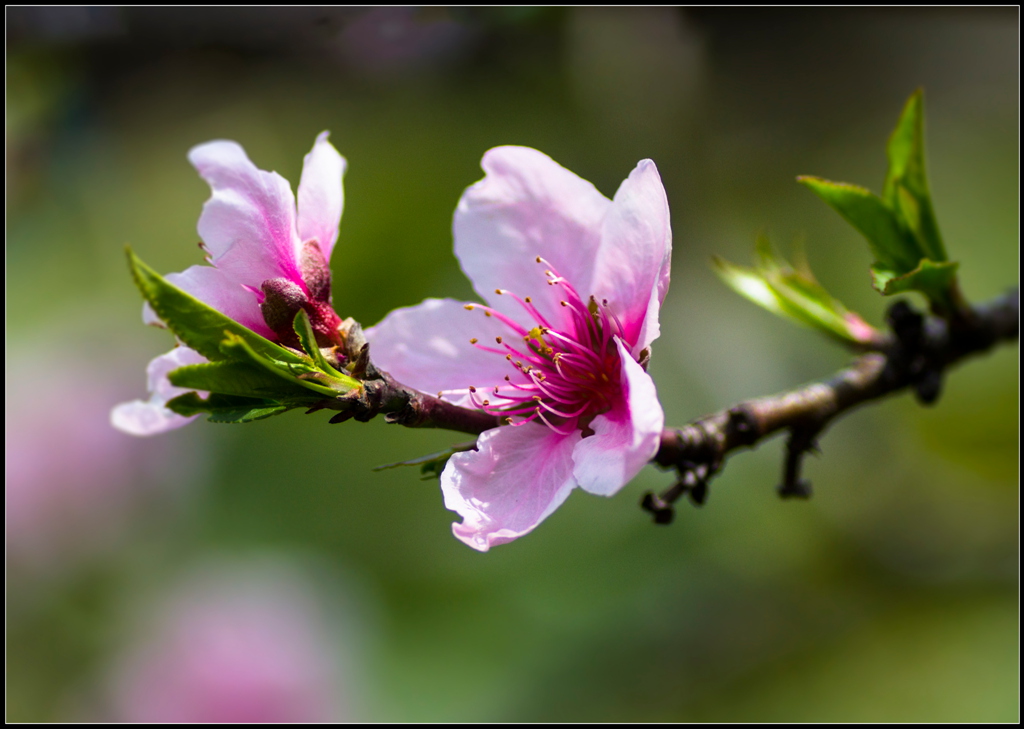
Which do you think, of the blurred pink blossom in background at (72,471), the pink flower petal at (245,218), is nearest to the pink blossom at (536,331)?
the pink flower petal at (245,218)

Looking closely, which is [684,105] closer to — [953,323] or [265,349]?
[953,323]

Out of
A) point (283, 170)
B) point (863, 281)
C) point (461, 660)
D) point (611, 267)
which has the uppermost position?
point (283, 170)

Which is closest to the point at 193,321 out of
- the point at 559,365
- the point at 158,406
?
the point at 158,406

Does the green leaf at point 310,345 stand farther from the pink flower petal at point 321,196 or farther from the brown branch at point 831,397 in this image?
the brown branch at point 831,397

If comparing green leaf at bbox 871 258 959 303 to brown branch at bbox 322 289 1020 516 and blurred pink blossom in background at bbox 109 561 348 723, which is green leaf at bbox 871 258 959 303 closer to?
brown branch at bbox 322 289 1020 516

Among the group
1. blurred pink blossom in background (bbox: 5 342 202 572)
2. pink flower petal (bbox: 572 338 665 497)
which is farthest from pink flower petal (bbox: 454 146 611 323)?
blurred pink blossom in background (bbox: 5 342 202 572)

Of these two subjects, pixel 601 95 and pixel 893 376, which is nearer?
pixel 893 376

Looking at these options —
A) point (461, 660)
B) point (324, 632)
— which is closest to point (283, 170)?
point (324, 632)
